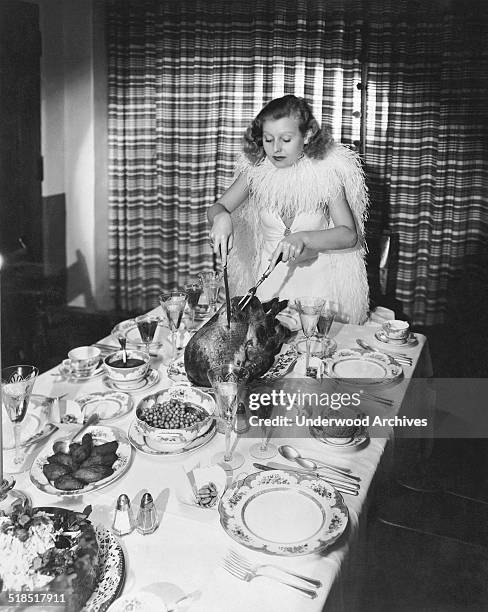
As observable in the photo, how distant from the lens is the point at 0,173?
11.2 feet

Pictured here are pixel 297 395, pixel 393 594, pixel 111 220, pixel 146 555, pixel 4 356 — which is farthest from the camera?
pixel 111 220

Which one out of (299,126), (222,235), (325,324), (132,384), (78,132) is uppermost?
(78,132)

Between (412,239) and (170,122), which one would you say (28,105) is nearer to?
(170,122)

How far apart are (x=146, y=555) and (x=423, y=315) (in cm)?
299

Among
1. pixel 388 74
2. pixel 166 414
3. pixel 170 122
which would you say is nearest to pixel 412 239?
pixel 388 74

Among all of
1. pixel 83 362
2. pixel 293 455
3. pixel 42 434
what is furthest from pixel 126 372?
pixel 293 455

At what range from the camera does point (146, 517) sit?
3.43ft

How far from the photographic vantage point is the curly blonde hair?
220cm

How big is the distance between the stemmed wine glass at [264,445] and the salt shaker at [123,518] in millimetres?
316

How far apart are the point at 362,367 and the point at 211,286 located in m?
0.57

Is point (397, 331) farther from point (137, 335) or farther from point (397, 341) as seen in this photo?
point (137, 335)

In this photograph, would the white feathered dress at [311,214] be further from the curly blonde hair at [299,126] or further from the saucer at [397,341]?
the saucer at [397,341]

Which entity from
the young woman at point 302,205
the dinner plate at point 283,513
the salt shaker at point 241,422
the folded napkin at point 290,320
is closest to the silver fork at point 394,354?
the folded napkin at point 290,320

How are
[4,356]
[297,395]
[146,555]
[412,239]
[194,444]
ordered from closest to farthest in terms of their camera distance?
[146,555] < [194,444] < [297,395] < [4,356] < [412,239]
